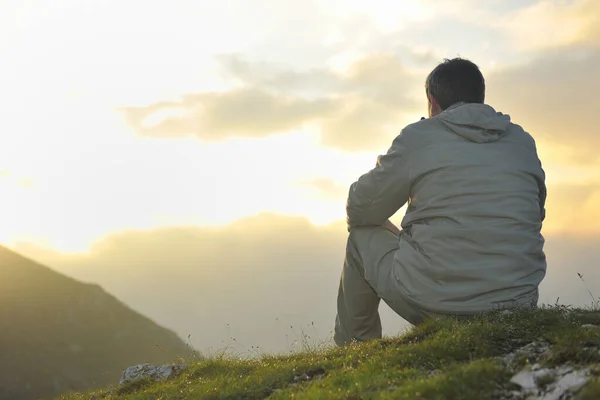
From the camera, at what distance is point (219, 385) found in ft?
24.1

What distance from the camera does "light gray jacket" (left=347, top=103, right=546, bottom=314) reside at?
6715mm

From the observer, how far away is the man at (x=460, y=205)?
265 inches

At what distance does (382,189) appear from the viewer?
717cm

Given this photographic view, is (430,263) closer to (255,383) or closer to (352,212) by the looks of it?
(352,212)

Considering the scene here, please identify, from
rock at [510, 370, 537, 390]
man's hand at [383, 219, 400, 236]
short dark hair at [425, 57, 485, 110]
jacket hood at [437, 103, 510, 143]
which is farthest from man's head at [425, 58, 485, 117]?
rock at [510, 370, 537, 390]

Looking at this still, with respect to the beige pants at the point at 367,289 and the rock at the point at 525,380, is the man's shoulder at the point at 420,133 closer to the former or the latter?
the beige pants at the point at 367,289

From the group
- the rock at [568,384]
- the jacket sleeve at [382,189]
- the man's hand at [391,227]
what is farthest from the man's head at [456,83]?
the rock at [568,384]

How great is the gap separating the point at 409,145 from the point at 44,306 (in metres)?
68.0

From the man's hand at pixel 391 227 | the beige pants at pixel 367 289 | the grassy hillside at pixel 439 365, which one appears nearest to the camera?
the grassy hillside at pixel 439 365

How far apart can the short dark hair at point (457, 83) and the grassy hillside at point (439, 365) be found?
2.59m

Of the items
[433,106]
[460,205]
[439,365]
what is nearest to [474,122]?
[433,106]

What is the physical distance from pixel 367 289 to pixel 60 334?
213 ft

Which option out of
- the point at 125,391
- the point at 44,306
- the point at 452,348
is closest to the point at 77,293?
the point at 44,306

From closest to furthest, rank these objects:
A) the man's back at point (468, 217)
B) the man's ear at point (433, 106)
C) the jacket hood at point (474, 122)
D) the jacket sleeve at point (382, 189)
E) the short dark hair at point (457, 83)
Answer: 1. the man's back at point (468, 217)
2. the jacket hood at point (474, 122)
3. the jacket sleeve at point (382, 189)
4. the short dark hair at point (457, 83)
5. the man's ear at point (433, 106)
